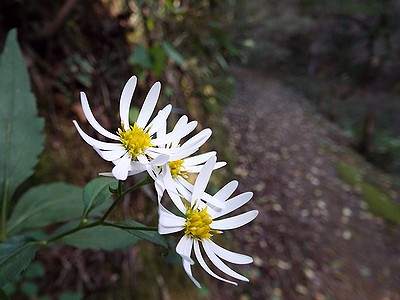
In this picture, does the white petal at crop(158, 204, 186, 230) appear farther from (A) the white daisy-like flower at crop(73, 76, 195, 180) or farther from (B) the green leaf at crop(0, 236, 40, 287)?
(B) the green leaf at crop(0, 236, 40, 287)

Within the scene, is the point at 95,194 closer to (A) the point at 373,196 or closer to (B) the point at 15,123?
(B) the point at 15,123

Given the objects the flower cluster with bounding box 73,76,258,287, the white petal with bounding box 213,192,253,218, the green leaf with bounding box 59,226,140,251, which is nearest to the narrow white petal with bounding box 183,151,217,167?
the flower cluster with bounding box 73,76,258,287

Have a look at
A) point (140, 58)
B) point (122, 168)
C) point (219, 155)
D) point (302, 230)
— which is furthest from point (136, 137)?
point (302, 230)

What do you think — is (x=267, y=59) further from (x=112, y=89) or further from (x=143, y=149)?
(x=143, y=149)

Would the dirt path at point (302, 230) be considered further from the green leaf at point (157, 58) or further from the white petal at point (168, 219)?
the white petal at point (168, 219)

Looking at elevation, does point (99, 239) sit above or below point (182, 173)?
below
